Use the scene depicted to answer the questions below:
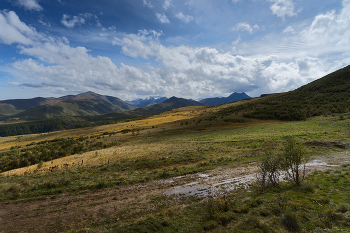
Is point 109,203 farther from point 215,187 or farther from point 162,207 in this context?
point 215,187

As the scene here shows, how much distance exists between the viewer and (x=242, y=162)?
1609 cm

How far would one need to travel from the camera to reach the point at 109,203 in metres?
9.50

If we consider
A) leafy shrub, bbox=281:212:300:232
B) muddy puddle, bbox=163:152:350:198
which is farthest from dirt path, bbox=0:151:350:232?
leafy shrub, bbox=281:212:300:232

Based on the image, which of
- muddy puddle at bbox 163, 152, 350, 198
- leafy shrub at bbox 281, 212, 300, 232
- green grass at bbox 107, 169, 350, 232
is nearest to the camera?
leafy shrub at bbox 281, 212, 300, 232

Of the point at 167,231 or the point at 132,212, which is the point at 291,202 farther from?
the point at 132,212

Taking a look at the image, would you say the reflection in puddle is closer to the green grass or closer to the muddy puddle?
the muddy puddle

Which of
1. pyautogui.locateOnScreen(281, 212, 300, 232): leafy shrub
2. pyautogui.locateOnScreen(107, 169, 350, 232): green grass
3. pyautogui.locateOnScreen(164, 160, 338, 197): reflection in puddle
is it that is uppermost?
pyautogui.locateOnScreen(281, 212, 300, 232): leafy shrub

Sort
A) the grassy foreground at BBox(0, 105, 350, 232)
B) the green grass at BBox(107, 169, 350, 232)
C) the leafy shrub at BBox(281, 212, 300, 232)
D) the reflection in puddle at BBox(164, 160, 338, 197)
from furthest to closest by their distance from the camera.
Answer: the reflection in puddle at BBox(164, 160, 338, 197) < the grassy foreground at BBox(0, 105, 350, 232) < the green grass at BBox(107, 169, 350, 232) < the leafy shrub at BBox(281, 212, 300, 232)

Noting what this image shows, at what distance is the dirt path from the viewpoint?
7680 mm

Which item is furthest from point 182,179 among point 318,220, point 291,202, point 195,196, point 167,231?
point 318,220

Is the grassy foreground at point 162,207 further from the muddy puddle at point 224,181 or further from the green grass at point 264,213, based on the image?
the muddy puddle at point 224,181

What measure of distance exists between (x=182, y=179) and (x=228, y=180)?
3900 mm

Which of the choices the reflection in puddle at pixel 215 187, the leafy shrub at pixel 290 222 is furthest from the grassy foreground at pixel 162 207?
the reflection in puddle at pixel 215 187

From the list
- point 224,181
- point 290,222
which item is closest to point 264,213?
point 290,222
